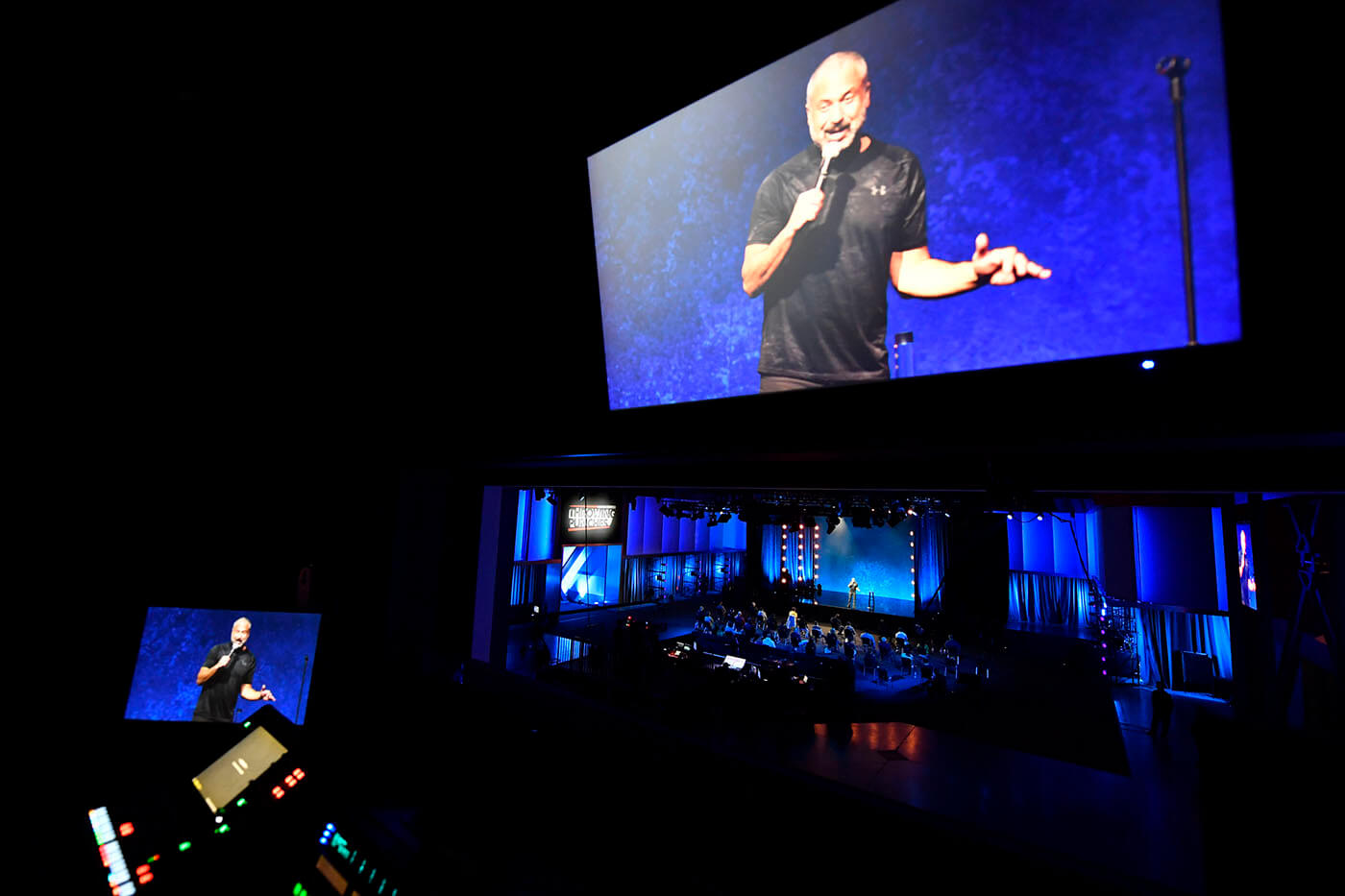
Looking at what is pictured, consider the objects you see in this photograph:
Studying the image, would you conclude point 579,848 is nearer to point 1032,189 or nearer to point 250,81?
point 1032,189

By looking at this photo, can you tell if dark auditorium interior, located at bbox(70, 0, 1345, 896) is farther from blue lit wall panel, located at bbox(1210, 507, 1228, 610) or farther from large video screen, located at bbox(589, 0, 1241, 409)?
blue lit wall panel, located at bbox(1210, 507, 1228, 610)

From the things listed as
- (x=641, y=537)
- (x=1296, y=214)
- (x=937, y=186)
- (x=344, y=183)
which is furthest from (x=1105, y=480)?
(x=641, y=537)

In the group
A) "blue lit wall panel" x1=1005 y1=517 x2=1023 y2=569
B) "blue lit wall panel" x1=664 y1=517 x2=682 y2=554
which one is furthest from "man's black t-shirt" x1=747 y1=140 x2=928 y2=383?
→ "blue lit wall panel" x1=1005 y1=517 x2=1023 y2=569

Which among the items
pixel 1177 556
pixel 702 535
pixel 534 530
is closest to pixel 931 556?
pixel 1177 556

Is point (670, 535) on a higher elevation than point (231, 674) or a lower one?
higher

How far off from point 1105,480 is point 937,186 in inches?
89.5

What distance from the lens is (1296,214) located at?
1405 millimetres

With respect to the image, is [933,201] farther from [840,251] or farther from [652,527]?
[652,527]

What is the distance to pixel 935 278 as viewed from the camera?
1.98 metres

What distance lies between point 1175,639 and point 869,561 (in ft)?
19.0

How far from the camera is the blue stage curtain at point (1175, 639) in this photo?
8.14m

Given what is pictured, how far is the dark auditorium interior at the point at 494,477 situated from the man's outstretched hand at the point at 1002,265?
1.02 feet

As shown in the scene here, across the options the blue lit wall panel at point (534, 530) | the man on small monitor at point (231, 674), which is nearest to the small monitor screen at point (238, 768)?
the man on small monitor at point (231, 674)

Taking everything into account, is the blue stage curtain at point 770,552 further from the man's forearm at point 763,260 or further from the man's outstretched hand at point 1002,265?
the man's outstretched hand at point 1002,265
